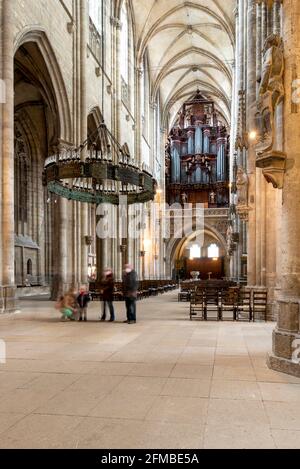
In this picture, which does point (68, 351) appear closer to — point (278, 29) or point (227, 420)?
point (227, 420)

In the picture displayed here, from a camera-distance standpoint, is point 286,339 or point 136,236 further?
point 136,236

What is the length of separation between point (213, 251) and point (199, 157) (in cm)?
1003

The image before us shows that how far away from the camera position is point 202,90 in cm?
4716

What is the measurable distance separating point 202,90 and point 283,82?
42.7 m

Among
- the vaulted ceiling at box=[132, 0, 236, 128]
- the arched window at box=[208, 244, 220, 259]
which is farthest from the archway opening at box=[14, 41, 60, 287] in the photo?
the arched window at box=[208, 244, 220, 259]

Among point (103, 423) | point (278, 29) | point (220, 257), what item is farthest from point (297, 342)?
point (220, 257)

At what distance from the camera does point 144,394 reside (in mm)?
4809

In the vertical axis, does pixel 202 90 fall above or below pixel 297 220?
above

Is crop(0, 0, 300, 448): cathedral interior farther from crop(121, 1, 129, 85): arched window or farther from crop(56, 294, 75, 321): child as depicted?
crop(56, 294, 75, 321): child

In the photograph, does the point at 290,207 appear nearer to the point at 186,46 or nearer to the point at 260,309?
the point at 260,309

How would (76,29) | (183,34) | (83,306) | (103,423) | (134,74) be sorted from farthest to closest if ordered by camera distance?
1. (183,34)
2. (134,74)
3. (76,29)
4. (83,306)
5. (103,423)

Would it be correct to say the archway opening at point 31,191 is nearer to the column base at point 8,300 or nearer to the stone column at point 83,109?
the stone column at point 83,109

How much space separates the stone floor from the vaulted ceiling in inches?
1114

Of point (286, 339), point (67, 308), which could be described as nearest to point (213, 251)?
point (67, 308)
